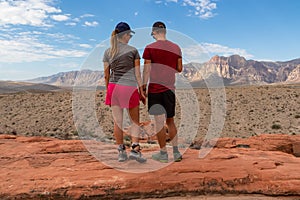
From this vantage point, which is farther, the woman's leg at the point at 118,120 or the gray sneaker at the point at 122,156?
the gray sneaker at the point at 122,156

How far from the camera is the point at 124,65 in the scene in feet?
19.9

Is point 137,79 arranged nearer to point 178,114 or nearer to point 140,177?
point 140,177

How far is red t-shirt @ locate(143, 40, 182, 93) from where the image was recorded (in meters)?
6.32

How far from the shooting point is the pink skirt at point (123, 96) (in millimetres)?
6094

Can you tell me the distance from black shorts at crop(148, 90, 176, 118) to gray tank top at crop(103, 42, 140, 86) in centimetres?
60

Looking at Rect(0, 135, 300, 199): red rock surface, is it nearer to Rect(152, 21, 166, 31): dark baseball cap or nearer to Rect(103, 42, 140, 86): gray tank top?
Rect(103, 42, 140, 86): gray tank top

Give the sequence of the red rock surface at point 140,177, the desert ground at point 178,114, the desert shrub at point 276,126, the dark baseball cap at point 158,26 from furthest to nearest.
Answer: the desert shrub at point 276,126 → the desert ground at point 178,114 → the dark baseball cap at point 158,26 → the red rock surface at point 140,177

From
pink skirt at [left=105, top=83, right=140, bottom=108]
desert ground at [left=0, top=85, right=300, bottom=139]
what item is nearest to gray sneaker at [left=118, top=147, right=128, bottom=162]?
pink skirt at [left=105, top=83, right=140, bottom=108]

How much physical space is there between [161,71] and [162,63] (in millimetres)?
171

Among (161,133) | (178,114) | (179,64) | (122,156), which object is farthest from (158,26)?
(178,114)

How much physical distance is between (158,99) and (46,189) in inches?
114

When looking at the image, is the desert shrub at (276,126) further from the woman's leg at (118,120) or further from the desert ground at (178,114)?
the woman's leg at (118,120)

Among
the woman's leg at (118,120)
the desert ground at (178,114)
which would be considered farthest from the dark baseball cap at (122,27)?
the desert ground at (178,114)

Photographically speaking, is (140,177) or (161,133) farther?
(161,133)
